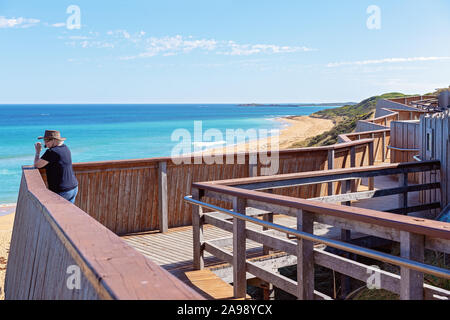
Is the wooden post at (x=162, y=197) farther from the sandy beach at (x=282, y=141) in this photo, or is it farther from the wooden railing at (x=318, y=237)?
the sandy beach at (x=282, y=141)

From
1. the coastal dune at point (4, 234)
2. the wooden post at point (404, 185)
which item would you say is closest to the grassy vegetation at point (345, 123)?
the coastal dune at point (4, 234)

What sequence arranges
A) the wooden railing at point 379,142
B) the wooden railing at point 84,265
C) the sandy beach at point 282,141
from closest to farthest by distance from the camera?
the wooden railing at point 84,265 < the wooden railing at point 379,142 < the sandy beach at point 282,141

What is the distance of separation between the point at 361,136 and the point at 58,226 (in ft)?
45.1

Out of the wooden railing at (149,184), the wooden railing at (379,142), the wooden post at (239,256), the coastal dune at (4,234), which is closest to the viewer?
the wooden post at (239,256)

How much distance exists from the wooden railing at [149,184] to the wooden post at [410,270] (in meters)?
5.86

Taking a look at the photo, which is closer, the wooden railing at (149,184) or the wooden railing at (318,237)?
the wooden railing at (318,237)

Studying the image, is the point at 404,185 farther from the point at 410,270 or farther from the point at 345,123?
the point at 345,123

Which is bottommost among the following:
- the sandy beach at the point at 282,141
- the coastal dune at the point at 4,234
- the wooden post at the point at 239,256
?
the coastal dune at the point at 4,234

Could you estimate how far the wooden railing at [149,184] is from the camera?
25.8ft

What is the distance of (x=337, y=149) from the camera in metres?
10.1

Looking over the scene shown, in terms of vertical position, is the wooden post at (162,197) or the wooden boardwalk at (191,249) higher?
the wooden post at (162,197)

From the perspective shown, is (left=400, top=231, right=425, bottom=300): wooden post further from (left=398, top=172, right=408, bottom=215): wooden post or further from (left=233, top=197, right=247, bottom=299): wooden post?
(left=398, top=172, right=408, bottom=215): wooden post
